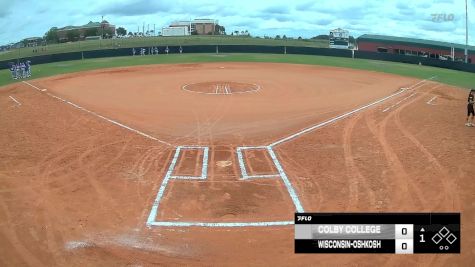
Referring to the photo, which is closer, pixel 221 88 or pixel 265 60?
pixel 221 88

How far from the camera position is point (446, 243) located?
9.08m

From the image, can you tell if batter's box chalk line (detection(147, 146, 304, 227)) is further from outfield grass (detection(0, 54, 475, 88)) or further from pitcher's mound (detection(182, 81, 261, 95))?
outfield grass (detection(0, 54, 475, 88))

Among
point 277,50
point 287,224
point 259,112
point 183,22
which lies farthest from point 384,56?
point 183,22

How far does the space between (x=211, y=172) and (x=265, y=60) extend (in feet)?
133

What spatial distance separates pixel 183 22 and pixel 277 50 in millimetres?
88105

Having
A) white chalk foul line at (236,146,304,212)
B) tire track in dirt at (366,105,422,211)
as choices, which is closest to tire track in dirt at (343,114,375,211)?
tire track in dirt at (366,105,422,211)

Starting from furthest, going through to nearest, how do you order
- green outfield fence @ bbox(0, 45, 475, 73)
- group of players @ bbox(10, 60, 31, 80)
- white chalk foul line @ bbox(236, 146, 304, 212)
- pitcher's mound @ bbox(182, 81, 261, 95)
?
green outfield fence @ bbox(0, 45, 475, 73), group of players @ bbox(10, 60, 31, 80), pitcher's mound @ bbox(182, 81, 261, 95), white chalk foul line @ bbox(236, 146, 304, 212)

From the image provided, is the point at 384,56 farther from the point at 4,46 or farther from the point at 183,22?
the point at 183,22

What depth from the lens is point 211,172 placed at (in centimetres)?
1429

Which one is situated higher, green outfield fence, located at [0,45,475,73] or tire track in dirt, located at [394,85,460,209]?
green outfield fence, located at [0,45,475,73]
